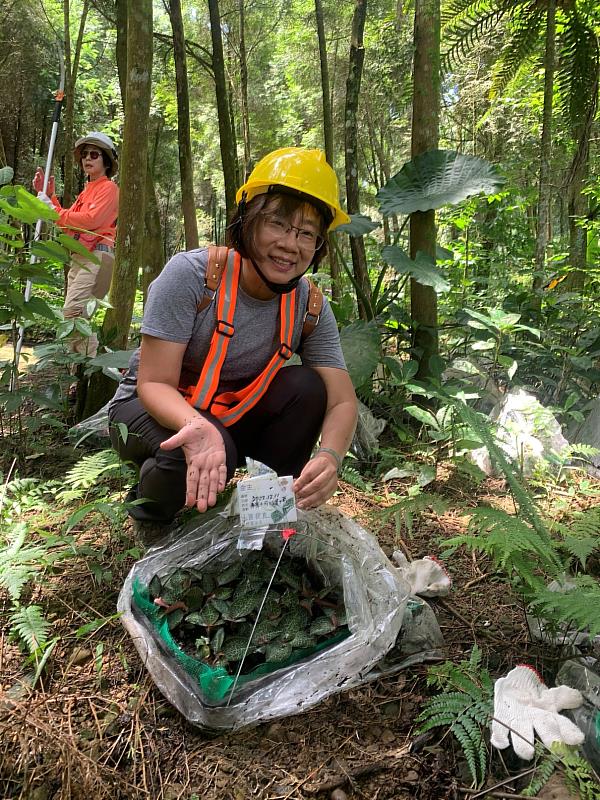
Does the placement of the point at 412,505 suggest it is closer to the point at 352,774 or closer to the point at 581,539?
the point at 581,539

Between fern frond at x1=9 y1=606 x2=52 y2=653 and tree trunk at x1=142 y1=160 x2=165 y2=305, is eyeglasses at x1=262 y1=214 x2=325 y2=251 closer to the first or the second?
fern frond at x1=9 y1=606 x2=52 y2=653

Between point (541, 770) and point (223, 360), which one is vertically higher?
point (223, 360)

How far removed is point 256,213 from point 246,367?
0.50 meters

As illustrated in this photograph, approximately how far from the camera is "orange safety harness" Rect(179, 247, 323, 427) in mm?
1727

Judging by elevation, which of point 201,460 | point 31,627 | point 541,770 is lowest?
point 541,770

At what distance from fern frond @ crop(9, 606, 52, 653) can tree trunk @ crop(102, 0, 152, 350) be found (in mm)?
1884

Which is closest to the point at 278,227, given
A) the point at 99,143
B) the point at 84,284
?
the point at 84,284

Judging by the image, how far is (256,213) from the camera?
167cm

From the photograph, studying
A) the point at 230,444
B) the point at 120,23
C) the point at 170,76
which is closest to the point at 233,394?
the point at 230,444

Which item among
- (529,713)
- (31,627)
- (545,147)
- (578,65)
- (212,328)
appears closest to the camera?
(529,713)

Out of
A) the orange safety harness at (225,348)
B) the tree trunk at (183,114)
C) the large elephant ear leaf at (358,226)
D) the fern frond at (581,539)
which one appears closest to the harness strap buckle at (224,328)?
the orange safety harness at (225,348)

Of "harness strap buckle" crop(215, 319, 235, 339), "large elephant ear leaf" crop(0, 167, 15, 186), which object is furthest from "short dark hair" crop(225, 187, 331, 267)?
"large elephant ear leaf" crop(0, 167, 15, 186)

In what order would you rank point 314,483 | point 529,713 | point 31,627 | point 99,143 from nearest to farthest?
point 529,713
point 31,627
point 314,483
point 99,143

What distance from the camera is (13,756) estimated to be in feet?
3.78
